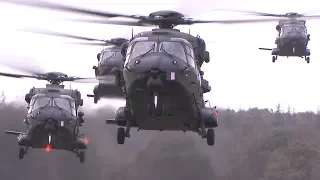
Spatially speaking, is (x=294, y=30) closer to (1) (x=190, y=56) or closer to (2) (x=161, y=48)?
(1) (x=190, y=56)

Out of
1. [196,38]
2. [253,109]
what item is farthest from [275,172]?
[196,38]

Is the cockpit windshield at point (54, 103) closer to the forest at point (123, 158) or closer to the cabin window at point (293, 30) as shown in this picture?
the cabin window at point (293, 30)

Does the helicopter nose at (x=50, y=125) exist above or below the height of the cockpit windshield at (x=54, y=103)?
below

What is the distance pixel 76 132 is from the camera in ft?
84.6

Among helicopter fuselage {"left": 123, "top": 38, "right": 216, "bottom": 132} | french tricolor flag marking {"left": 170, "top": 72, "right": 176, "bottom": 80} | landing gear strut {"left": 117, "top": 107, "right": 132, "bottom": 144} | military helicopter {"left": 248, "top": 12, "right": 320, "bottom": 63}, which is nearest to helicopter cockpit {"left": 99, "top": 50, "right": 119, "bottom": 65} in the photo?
military helicopter {"left": 248, "top": 12, "right": 320, "bottom": 63}

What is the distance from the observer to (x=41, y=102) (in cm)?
2516

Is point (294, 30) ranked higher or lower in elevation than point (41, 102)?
higher

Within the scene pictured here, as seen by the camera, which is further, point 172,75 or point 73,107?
point 73,107

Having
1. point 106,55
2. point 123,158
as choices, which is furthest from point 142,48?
point 123,158

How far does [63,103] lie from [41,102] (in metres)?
0.79

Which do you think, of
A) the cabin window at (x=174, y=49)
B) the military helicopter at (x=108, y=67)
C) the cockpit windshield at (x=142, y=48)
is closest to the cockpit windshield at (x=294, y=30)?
the military helicopter at (x=108, y=67)

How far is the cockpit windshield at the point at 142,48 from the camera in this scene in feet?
57.0

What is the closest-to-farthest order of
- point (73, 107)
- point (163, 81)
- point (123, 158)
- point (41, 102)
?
1. point (163, 81)
2. point (41, 102)
3. point (73, 107)
4. point (123, 158)

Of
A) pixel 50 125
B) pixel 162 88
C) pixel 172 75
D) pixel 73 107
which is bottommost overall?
pixel 162 88
